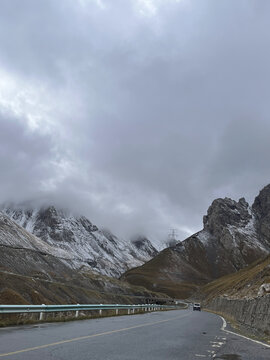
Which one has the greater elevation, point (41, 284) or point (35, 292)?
point (41, 284)

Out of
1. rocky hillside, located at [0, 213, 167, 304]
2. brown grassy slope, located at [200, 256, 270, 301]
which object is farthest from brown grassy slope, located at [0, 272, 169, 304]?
brown grassy slope, located at [200, 256, 270, 301]

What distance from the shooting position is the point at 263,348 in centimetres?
1285

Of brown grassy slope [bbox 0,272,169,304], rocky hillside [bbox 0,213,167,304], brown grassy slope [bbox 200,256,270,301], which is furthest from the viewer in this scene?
brown grassy slope [bbox 200,256,270,301]

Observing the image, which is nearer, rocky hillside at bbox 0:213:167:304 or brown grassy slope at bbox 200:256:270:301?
rocky hillside at bbox 0:213:167:304

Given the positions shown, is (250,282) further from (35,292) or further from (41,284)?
(35,292)

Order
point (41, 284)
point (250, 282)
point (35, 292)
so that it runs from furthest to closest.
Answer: point (250, 282)
point (41, 284)
point (35, 292)

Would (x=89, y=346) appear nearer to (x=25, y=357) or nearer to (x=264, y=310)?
(x=25, y=357)

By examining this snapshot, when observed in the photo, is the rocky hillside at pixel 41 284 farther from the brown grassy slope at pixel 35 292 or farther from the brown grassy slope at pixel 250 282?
the brown grassy slope at pixel 250 282

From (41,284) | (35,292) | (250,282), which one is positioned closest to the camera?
(35,292)

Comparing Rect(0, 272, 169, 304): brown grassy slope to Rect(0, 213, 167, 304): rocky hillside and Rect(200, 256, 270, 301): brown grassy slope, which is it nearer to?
Rect(0, 213, 167, 304): rocky hillside

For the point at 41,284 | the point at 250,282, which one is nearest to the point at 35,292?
the point at 41,284

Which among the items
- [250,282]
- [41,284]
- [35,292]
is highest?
[250,282]

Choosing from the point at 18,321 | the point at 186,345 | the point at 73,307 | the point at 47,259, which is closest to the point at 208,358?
the point at 186,345

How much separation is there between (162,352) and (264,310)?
10813 millimetres
